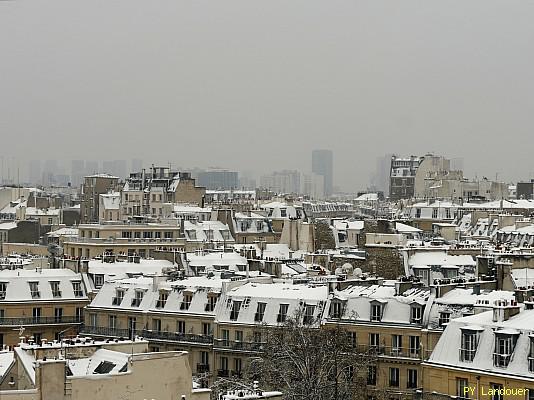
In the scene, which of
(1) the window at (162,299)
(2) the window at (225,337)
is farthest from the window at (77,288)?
(2) the window at (225,337)

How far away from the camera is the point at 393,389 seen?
47.5 metres

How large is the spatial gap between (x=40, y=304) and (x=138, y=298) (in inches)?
214

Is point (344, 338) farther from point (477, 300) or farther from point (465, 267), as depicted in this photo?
point (465, 267)

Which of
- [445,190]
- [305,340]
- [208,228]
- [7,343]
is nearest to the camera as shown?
[305,340]

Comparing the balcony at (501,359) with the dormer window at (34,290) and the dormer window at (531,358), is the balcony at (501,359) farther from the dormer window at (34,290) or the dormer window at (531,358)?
the dormer window at (34,290)

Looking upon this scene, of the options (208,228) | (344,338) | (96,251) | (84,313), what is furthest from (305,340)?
(208,228)

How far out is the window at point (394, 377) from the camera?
4756cm

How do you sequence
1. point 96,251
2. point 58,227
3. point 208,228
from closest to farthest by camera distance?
point 96,251 < point 208,228 < point 58,227

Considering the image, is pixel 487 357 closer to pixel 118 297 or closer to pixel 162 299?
pixel 162 299

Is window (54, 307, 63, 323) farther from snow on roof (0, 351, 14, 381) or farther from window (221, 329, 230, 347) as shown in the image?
snow on roof (0, 351, 14, 381)

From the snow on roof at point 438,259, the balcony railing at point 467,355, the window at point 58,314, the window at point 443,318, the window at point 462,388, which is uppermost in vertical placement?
the snow on roof at point 438,259

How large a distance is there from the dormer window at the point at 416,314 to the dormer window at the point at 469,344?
7.49 metres

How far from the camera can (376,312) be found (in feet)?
162

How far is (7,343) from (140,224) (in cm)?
→ 3323
